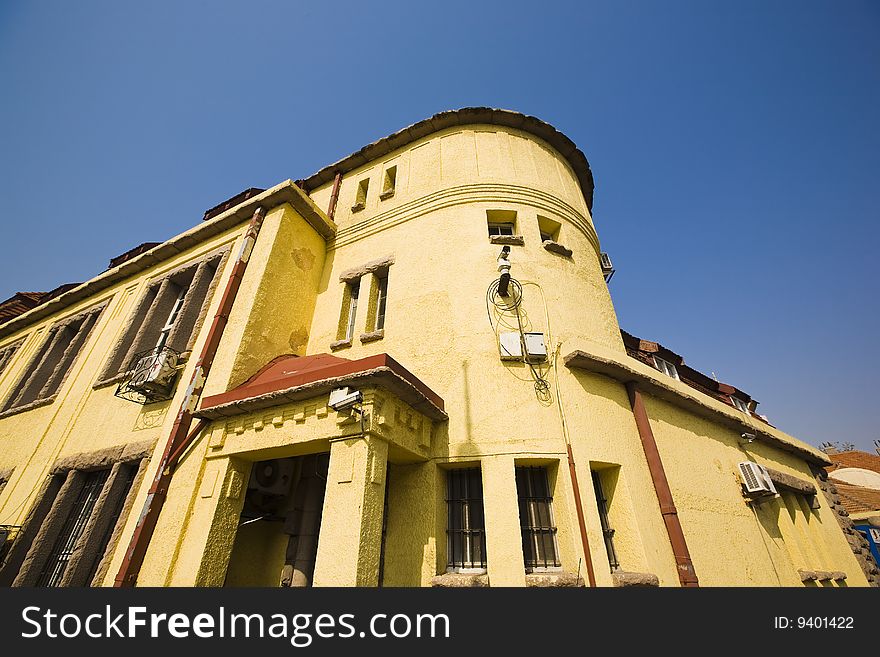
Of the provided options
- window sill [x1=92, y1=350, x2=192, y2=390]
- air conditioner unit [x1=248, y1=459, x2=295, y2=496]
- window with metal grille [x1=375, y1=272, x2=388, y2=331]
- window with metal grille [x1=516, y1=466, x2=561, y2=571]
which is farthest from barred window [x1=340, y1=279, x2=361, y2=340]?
window with metal grille [x1=516, y1=466, x2=561, y2=571]

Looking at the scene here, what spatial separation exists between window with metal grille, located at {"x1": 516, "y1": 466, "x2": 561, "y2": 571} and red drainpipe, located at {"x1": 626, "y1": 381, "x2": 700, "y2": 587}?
7.01ft

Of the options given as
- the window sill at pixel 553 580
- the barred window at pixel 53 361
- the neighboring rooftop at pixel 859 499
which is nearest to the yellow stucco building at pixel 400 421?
the window sill at pixel 553 580

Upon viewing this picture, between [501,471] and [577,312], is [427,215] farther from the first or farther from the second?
[501,471]

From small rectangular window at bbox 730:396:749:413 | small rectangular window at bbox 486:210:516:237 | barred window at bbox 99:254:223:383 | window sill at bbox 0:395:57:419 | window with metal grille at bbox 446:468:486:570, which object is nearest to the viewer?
window with metal grille at bbox 446:468:486:570

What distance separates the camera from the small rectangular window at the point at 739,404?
15.2 metres

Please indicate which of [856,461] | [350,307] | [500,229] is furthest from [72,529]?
[856,461]

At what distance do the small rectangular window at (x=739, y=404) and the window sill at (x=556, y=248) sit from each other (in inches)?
448

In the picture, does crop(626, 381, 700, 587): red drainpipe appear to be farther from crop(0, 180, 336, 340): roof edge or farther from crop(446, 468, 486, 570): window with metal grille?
crop(0, 180, 336, 340): roof edge

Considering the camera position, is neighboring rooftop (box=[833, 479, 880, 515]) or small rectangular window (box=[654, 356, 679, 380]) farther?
neighboring rooftop (box=[833, 479, 880, 515])

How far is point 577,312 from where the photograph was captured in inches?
324

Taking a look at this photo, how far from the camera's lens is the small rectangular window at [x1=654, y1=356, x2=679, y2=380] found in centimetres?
1291

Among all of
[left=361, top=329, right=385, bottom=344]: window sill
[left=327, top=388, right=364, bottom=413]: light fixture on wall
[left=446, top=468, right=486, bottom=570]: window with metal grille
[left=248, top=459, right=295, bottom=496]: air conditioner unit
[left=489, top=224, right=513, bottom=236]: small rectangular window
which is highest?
[left=489, top=224, right=513, bottom=236]: small rectangular window

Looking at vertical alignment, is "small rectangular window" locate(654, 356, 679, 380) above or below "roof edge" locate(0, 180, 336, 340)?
below
